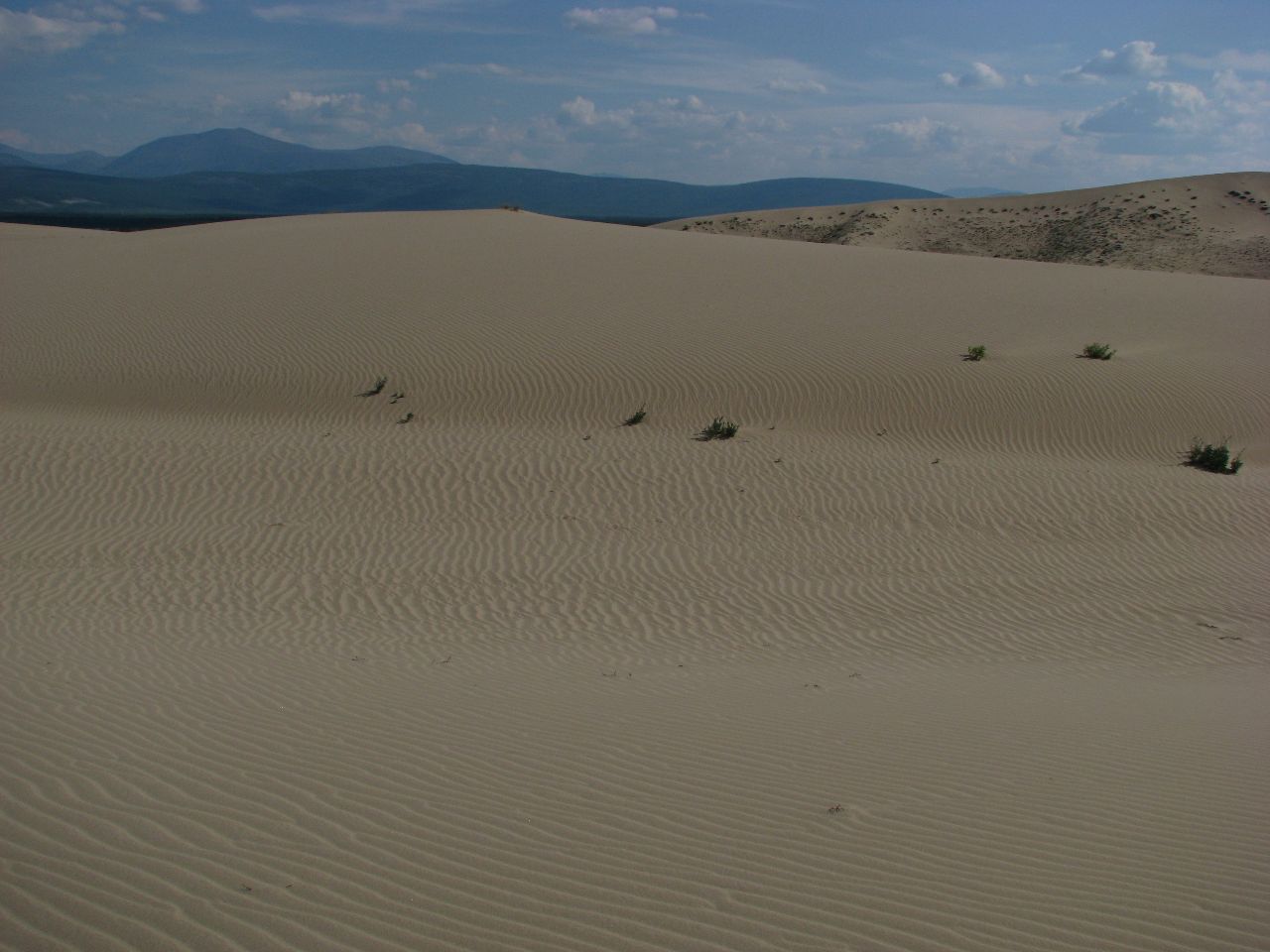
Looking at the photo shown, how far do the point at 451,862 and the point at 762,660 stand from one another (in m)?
4.43

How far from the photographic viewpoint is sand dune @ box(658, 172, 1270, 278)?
50094 mm

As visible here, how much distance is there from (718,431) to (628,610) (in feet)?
17.9

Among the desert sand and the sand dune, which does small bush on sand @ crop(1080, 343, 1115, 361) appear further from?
the sand dune

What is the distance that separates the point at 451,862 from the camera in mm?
3789

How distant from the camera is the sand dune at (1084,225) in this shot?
50.1 meters

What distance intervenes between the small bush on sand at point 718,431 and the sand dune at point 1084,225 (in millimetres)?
37725

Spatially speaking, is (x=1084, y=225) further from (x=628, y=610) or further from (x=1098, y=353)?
(x=628, y=610)

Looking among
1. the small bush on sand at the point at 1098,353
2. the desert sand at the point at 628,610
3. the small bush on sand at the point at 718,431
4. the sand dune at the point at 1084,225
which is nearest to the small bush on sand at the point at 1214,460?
the desert sand at the point at 628,610

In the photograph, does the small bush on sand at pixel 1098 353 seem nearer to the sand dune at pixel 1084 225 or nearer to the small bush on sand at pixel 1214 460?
the small bush on sand at pixel 1214 460

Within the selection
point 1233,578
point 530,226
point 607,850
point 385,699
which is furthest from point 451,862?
point 530,226

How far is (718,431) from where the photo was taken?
46.6ft

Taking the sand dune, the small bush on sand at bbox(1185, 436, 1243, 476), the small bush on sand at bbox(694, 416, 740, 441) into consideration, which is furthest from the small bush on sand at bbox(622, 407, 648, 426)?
the sand dune

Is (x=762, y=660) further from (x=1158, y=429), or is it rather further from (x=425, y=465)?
(x=1158, y=429)

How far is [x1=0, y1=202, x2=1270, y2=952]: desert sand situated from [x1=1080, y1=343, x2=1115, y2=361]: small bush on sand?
17 cm
